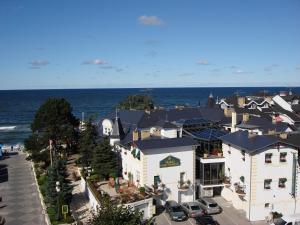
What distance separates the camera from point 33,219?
120 ft

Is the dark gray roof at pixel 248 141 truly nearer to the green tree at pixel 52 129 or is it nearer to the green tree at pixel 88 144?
the green tree at pixel 88 144

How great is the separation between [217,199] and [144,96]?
217 ft

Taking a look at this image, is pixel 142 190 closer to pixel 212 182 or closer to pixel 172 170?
pixel 172 170

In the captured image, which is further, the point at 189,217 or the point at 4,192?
the point at 4,192

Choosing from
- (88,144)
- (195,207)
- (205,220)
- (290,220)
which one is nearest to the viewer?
(290,220)

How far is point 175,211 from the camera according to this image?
1438 inches

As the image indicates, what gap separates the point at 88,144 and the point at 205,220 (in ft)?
75.9

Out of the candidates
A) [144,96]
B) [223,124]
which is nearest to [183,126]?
[223,124]

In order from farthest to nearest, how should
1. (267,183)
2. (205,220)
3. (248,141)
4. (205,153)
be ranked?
1. (205,153)
2. (248,141)
3. (267,183)
4. (205,220)

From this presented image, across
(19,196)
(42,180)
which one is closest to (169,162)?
(19,196)

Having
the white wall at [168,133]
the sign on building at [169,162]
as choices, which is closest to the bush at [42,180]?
the white wall at [168,133]

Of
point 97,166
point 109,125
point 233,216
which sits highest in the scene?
point 109,125

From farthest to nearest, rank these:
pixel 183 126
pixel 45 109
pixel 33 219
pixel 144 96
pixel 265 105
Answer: pixel 144 96 → pixel 265 105 → pixel 45 109 → pixel 183 126 → pixel 33 219

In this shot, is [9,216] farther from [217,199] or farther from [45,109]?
[45,109]
